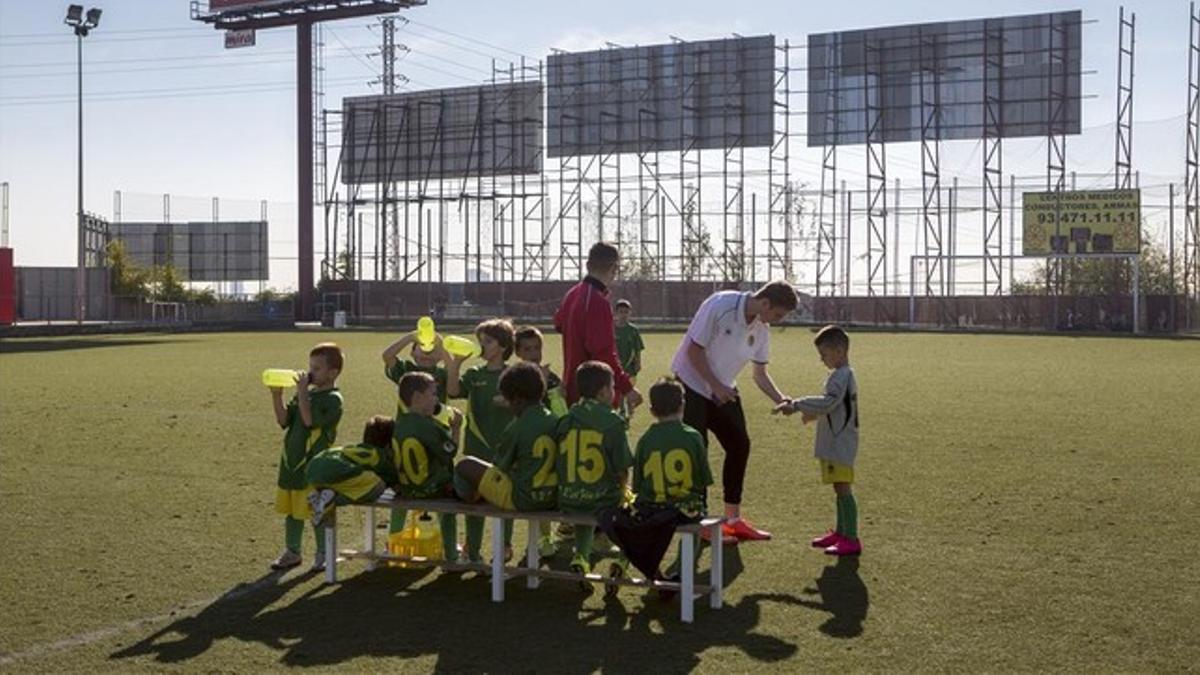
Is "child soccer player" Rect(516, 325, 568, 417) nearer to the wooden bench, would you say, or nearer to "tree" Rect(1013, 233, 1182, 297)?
the wooden bench

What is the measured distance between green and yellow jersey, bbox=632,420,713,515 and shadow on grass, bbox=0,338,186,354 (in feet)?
114

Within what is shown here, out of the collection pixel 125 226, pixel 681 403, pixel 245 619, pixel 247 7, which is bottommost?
pixel 245 619

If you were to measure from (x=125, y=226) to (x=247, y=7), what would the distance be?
30.1 m

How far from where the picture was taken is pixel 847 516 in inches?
343

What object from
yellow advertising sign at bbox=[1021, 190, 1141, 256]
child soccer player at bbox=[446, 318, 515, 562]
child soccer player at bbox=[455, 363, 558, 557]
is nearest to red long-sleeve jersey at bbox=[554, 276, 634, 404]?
child soccer player at bbox=[446, 318, 515, 562]

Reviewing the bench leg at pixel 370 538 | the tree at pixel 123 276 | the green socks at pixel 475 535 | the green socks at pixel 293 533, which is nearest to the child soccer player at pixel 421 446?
the green socks at pixel 475 535

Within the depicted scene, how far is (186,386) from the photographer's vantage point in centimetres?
2336

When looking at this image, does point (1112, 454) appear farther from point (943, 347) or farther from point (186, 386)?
point (943, 347)

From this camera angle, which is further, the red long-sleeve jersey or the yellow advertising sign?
the yellow advertising sign

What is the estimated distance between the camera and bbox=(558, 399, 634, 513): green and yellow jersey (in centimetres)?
744

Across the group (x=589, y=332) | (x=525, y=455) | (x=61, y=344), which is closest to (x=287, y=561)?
(x=525, y=455)

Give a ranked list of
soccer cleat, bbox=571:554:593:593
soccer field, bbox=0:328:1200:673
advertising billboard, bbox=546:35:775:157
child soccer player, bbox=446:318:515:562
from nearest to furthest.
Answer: soccer field, bbox=0:328:1200:673
soccer cleat, bbox=571:554:593:593
child soccer player, bbox=446:318:515:562
advertising billboard, bbox=546:35:775:157

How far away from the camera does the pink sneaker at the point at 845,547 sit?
8633mm

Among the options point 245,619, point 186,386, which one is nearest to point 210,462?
point 245,619
